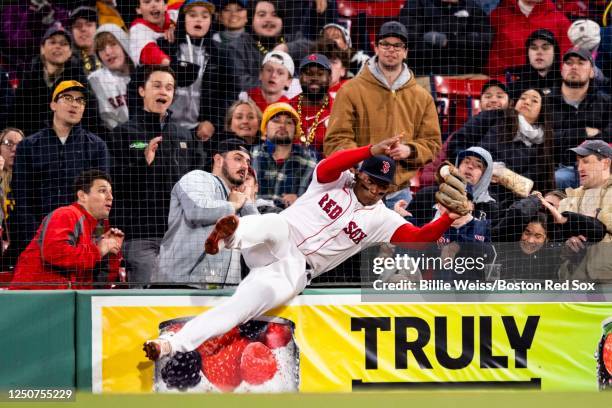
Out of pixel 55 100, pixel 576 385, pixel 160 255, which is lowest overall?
pixel 576 385

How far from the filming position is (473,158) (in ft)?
24.7

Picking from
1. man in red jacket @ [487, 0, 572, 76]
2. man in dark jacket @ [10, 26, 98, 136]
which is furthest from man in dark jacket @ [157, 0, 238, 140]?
man in red jacket @ [487, 0, 572, 76]

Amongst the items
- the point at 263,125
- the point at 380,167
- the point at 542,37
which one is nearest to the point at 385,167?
the point at 380,167

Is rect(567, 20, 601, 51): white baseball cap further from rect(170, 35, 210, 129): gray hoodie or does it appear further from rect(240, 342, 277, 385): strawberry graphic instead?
rect(240, 342, 277, 385): strawberry graphic

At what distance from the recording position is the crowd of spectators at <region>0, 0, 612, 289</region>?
7.25 m

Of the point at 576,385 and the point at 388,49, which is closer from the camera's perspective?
the point at 576,385

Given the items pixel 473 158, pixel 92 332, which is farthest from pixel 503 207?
pixel 92 332

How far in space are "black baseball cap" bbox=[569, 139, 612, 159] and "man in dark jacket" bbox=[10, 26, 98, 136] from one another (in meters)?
3.99

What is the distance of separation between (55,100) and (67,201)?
87cm

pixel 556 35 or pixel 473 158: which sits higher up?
pixel 556 35

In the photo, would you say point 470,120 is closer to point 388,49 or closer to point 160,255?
point 388,49

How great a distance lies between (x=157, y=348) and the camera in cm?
651

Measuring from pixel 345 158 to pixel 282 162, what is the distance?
942mm

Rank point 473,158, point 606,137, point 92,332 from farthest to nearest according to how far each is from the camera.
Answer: point 606,137
point 473,158
point 92,332
